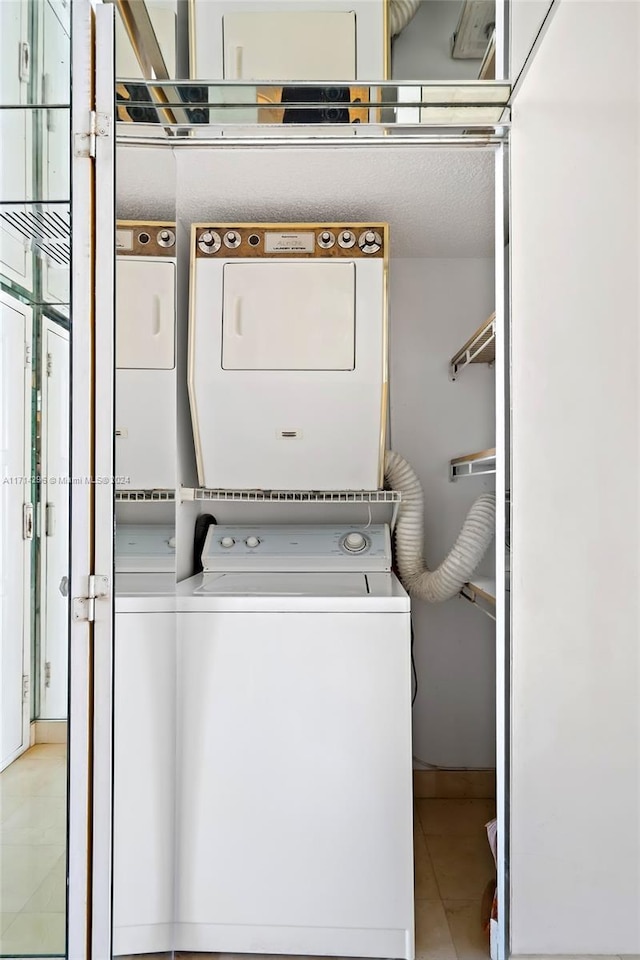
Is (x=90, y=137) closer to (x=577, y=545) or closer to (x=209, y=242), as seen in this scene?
(x=209, y=242)

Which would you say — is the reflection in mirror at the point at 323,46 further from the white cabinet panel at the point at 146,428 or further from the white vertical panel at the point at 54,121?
the white cabinet panel at the point at 146,428

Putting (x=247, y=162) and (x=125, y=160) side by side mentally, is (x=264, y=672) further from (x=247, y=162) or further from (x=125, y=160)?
(x=247, y=162)

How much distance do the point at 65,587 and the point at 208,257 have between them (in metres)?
1.36

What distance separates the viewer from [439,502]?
272 centimetres

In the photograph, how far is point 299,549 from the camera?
2445 mm

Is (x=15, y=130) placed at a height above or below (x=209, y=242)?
below

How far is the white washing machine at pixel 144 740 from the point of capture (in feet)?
4.71

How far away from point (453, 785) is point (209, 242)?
2436 millimetres

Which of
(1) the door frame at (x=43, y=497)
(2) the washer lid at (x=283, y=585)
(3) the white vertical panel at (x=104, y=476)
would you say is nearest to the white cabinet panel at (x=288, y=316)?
(2) the washer lid at (x=283, y=585)

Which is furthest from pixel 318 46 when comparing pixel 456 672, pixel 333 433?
pixel 456 672

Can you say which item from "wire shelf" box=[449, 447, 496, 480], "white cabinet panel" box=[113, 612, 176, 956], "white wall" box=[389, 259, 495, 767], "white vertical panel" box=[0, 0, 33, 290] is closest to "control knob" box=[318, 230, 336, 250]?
"white wall" box=[389, 259, 495, 767]

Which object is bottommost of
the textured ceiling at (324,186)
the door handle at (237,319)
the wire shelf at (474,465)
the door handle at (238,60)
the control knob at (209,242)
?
the wire shelf at (474,465)

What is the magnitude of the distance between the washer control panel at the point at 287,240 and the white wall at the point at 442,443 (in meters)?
0.54

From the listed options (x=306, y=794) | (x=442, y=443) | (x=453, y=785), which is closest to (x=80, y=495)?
(x=306, y=794)
